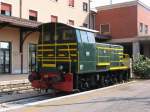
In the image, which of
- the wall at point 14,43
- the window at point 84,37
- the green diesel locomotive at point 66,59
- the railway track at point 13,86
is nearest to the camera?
the green diesel locomotive at point 66,59

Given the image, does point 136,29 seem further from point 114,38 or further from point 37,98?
point 37,98

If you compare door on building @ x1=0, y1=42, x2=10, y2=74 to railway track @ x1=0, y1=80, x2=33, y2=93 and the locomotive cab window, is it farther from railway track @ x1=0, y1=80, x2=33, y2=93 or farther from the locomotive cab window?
the locomotive cab window

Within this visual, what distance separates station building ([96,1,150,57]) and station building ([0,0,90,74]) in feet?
31.6

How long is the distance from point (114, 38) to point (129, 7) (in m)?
4.13

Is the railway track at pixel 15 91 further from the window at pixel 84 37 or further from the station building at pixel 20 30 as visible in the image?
the station building at pixel 20 30

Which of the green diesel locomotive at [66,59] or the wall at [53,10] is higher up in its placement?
the wall at [53,10]

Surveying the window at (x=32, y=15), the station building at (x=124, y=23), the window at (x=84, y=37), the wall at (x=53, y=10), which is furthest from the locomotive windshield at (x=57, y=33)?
the station building at (x=124, y=23)

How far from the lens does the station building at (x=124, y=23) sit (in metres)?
42.2

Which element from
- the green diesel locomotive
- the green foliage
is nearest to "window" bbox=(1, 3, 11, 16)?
the green foliage

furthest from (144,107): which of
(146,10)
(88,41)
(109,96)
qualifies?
(146,10)

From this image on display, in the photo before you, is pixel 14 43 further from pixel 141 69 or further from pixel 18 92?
pixel 18 92

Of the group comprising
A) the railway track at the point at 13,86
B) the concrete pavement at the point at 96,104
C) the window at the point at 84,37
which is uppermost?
the window at the point at 84,37

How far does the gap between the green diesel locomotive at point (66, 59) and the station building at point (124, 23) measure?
23.8m

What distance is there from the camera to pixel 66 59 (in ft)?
51.2
